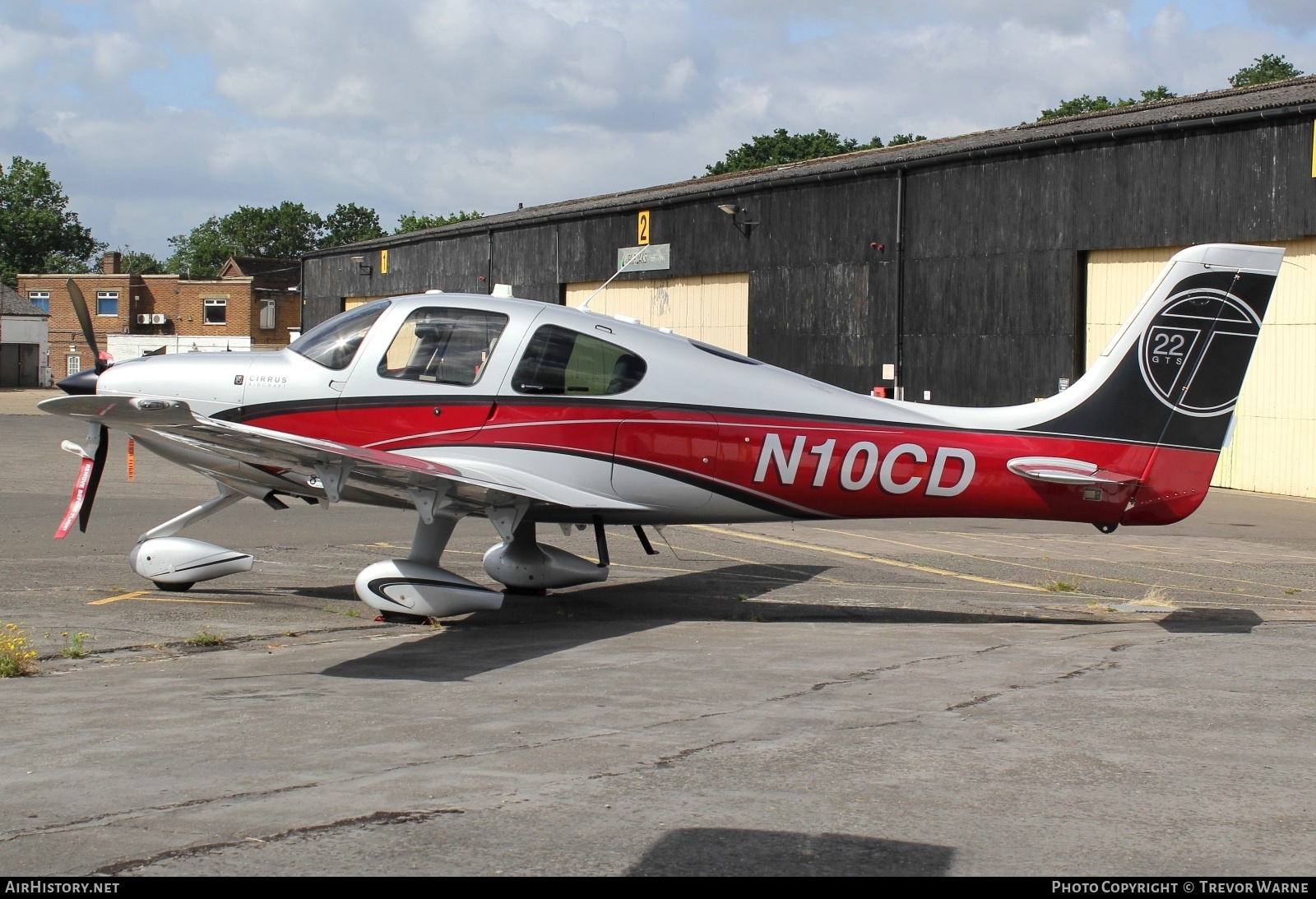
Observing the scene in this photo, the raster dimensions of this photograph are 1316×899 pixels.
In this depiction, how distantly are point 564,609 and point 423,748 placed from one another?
4.77 m

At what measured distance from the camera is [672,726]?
20.8 feet

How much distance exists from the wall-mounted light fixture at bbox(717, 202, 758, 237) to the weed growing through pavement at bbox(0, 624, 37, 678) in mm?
26392

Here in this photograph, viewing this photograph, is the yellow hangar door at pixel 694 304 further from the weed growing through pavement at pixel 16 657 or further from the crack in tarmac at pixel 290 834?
the crack in tarmac at pixel 290 834

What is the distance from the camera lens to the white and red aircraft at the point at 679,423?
31.7 ft

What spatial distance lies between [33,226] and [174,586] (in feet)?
383

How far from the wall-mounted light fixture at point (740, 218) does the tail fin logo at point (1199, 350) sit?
2363 cm

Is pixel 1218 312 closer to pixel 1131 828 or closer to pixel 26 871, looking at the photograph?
pixel 1131 828

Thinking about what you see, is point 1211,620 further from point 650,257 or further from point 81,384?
point 650,257

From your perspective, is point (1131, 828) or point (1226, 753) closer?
point (1131, 828)

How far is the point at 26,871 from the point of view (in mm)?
4164

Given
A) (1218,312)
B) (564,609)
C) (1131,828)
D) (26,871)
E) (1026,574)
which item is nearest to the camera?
(26,871)

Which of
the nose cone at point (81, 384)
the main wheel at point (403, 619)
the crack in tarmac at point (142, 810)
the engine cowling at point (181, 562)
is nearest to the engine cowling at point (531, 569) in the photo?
the main wheel at point (403, 619)

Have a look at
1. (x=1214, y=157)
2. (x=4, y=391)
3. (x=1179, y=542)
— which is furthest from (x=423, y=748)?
(x=4, y=391)

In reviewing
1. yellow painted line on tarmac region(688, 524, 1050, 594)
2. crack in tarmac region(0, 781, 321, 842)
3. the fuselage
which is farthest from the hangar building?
crack in tarmac region(0, 781, 321, 842)
